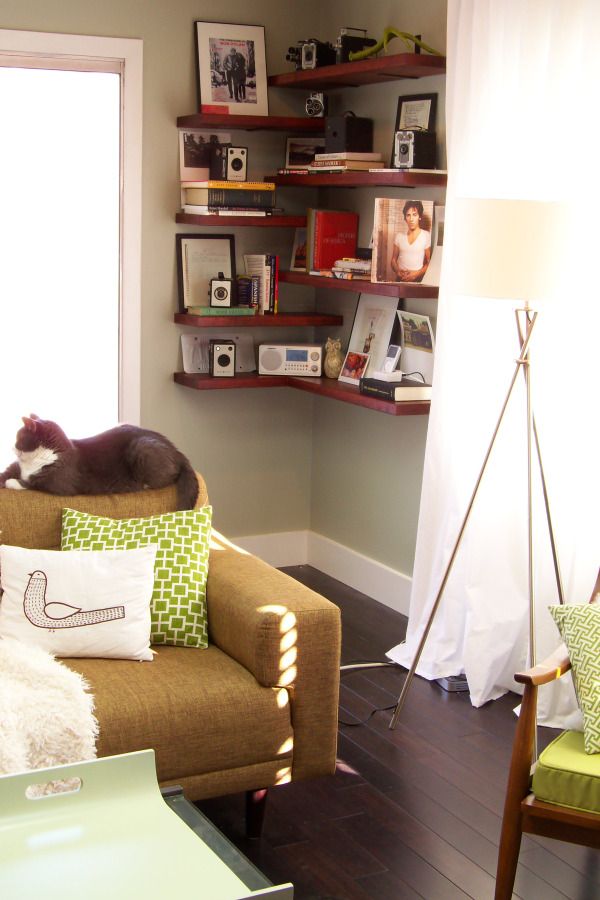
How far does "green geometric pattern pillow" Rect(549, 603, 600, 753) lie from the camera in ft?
8.36

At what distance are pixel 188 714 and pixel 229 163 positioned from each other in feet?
8.74

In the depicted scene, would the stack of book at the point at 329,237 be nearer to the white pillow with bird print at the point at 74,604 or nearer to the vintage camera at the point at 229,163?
the vintage camera at the point at 229,163

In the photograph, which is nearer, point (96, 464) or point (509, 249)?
point (509, 249)

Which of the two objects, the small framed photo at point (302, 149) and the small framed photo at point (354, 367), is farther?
the small framed photo at point (302, 149)

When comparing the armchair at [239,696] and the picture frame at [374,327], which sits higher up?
the picture frame at [374,327]

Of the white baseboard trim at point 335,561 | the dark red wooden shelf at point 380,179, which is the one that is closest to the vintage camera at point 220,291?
the dark red wooden shelf at point 380,179

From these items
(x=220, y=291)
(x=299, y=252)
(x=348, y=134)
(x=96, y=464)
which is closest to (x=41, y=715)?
(x=96, y=464)

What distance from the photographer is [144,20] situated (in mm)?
4500

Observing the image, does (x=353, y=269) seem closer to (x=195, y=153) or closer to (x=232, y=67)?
(x=195, y=153)

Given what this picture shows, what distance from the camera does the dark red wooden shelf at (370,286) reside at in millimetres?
4051

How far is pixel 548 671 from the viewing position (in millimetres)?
2562

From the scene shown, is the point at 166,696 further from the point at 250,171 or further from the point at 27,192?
the point at 250,171

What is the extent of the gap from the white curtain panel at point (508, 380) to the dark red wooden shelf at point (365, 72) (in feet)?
0.72

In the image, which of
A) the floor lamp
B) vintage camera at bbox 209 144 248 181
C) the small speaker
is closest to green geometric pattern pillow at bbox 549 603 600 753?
the floor lamp
